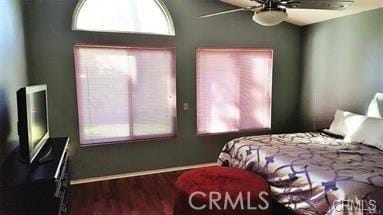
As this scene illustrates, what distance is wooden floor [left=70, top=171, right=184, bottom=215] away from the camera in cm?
288

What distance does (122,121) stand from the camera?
377 centimetres

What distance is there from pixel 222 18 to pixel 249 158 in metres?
2.29

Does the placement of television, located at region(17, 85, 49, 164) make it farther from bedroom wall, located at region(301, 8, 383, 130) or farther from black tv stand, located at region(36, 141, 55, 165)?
bedroom wall, located at region(301, 8, 383, 130)

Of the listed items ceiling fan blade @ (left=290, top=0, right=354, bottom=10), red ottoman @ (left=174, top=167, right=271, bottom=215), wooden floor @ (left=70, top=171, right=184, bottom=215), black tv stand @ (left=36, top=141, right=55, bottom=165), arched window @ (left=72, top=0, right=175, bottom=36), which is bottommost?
wooden floor @ (left=70, top=171, right=184, bottom=215)

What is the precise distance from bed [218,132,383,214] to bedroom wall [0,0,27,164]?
7.28ft

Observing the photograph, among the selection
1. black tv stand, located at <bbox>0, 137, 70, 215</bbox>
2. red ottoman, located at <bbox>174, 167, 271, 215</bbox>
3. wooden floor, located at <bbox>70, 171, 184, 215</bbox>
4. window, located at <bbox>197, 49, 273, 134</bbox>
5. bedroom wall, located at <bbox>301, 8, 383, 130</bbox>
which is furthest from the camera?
window, located at <bbox>197, 49, 273, 134</bbox>

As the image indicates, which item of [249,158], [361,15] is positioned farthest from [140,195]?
[361,15]

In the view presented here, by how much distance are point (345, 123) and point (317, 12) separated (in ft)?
5.20

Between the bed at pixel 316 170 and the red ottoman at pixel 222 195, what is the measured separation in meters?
0.22

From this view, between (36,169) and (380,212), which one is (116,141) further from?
(380,212)

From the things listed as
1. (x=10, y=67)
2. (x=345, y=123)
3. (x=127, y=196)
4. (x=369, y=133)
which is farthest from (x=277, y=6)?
(x=127, y=196)

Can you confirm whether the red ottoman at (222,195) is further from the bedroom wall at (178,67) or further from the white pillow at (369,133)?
the bedroom wall at (178,67)

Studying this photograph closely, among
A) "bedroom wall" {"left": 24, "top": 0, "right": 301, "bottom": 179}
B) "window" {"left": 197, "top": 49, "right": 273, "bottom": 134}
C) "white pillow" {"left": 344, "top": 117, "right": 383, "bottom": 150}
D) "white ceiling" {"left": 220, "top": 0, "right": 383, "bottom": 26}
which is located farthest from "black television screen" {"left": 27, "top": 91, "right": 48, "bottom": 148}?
"white pillow" {"left": 344, "top": 117, "right": 383, "bottom": 150}

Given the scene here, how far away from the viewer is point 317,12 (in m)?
3.83
